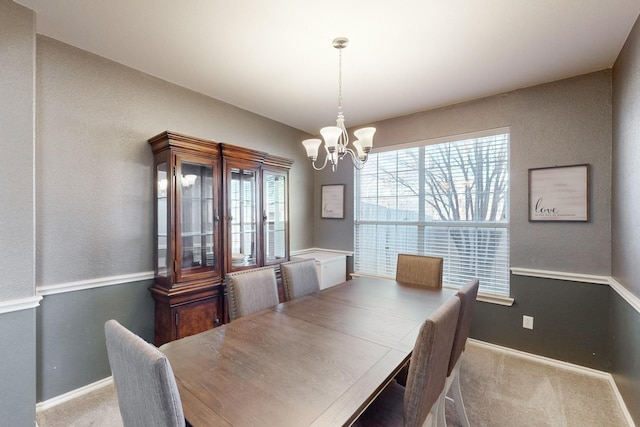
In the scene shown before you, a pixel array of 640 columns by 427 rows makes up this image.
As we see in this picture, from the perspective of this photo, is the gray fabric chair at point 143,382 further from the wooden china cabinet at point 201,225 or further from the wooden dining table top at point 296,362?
the wooden china cabinet at point 201,225

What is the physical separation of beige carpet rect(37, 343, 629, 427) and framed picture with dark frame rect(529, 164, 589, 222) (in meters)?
1.36

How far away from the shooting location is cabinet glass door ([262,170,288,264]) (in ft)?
10.2

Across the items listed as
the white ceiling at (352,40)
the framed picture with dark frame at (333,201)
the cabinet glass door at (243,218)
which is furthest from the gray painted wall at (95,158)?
the framed picture with dark frame at (333,201)

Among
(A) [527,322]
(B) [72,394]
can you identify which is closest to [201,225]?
(B) [72,394]

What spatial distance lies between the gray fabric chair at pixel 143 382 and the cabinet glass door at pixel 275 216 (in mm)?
2153

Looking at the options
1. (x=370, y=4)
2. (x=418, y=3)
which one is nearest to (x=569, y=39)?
(x=418, y=3)

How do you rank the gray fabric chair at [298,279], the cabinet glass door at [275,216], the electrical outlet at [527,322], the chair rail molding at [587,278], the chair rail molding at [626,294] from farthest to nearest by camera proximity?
the cabinet glass door at [275,216]
the electrical outlet at [527,322]
the gray fabric chair at [298,279]
the chair rail molding at [587,278]
the chair rail molding at [626,294]

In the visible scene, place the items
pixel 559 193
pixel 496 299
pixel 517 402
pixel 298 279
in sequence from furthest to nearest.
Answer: pixel 496 299 < pixel 559 193 < pixel 298 279 < pixel 517 402

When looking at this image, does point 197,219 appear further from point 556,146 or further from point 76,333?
point 556,146

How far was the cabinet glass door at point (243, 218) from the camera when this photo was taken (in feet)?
9.14

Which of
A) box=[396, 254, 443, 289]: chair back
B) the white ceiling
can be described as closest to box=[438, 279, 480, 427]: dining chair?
box=[396, 254, 443, 289]: chair back

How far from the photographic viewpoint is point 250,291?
1925mm

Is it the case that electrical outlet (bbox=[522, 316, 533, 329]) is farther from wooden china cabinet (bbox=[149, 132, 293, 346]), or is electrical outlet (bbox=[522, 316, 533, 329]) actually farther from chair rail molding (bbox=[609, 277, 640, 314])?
wooden china cabinet (bbox=[149, 132, 293, 346])

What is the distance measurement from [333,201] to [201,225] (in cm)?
203
